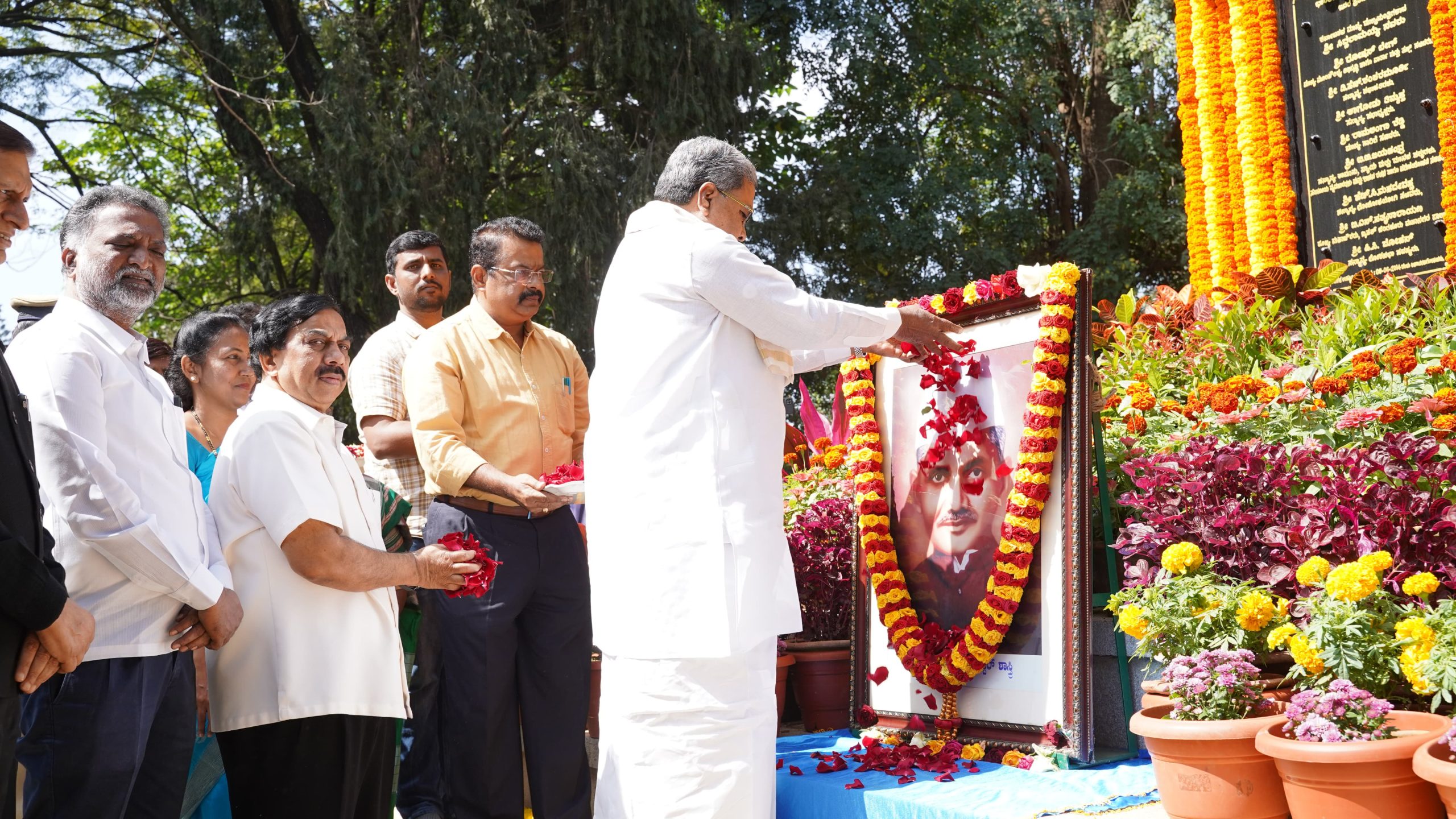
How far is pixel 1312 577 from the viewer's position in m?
3.13

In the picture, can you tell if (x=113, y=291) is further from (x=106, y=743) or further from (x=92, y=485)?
(x=106, y=743)

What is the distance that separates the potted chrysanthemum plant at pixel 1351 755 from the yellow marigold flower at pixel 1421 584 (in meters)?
0.33

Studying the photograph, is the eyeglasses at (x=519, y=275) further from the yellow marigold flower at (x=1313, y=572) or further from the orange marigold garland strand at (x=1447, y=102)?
the orange marigold garland strand at (x=1447, y=102)

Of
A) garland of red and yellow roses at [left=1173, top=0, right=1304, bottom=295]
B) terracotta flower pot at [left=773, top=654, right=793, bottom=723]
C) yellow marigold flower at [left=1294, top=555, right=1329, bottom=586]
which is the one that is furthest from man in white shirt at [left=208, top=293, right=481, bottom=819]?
garland of red and yellow roses at [left=1173, top=0, right=1304, bottom=295]

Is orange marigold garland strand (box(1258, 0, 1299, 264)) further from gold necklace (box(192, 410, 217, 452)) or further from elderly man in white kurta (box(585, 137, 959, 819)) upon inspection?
gold necklace (box(192, 410, 217, 452))

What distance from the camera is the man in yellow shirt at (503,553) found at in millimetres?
3750

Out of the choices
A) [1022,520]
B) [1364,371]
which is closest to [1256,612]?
[1022,520]

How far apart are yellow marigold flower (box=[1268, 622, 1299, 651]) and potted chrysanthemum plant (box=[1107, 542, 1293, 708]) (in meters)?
0.09

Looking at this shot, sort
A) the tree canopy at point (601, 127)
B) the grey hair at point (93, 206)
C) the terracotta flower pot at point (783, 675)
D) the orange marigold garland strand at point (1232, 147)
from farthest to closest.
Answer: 1. the tree canopy at point (601, 127)
2. the orange marigold garland strand at point (1232, 147)
3. the terracotta flower pot at point (783, 675)
4. the grey hair at point (93, 206)

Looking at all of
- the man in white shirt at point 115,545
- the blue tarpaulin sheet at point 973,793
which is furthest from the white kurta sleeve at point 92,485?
the blue tarpaulin sheet at point 973,793

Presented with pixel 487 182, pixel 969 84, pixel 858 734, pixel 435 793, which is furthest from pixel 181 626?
pixel 969 84

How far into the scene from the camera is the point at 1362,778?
2525 mm

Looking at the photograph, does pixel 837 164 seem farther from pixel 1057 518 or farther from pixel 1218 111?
pixel 1057 518

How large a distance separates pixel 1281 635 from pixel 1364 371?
1.27 meters
